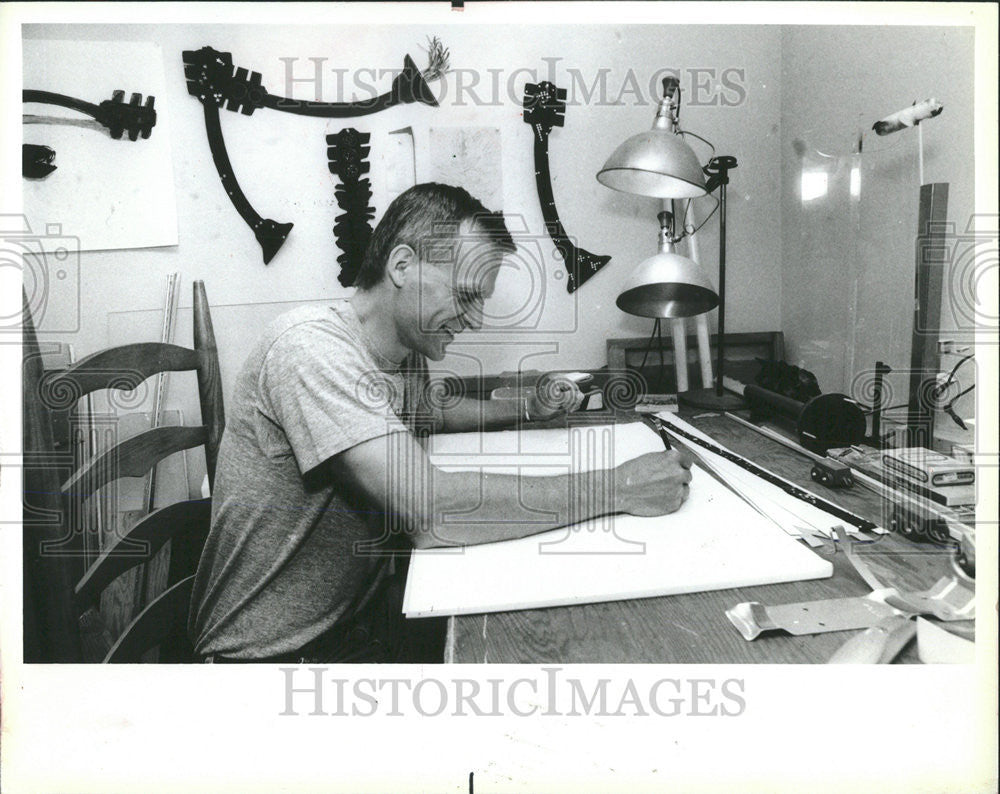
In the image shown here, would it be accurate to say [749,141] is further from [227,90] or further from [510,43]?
[227,90]

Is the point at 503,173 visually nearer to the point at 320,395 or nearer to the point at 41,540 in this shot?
the point at 320,395

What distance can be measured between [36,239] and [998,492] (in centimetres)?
120

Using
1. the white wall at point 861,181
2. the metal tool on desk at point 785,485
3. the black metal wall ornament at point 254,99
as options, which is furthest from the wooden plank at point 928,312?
the black metal wall ornament at point 254,99

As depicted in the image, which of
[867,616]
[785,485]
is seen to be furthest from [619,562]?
[785,485]

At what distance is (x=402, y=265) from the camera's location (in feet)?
3.26

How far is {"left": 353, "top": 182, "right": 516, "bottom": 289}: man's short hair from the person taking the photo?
1.00 m

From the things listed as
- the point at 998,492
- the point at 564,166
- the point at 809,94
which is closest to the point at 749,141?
the point at 809,94

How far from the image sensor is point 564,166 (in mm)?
1563

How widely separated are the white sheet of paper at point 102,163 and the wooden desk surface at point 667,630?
0.84m

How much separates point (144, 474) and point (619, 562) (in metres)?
0.68

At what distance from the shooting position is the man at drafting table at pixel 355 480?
2.49 feet

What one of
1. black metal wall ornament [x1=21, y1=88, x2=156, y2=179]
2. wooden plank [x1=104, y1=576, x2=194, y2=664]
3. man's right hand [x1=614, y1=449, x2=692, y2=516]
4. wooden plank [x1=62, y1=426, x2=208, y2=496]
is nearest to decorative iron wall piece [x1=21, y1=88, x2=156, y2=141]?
black metal wall ornament [x1=21, y1=88, x2=156, y2=179]

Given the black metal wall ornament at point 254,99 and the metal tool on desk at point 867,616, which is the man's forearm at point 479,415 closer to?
the black metal wall ornament at point 254,99
